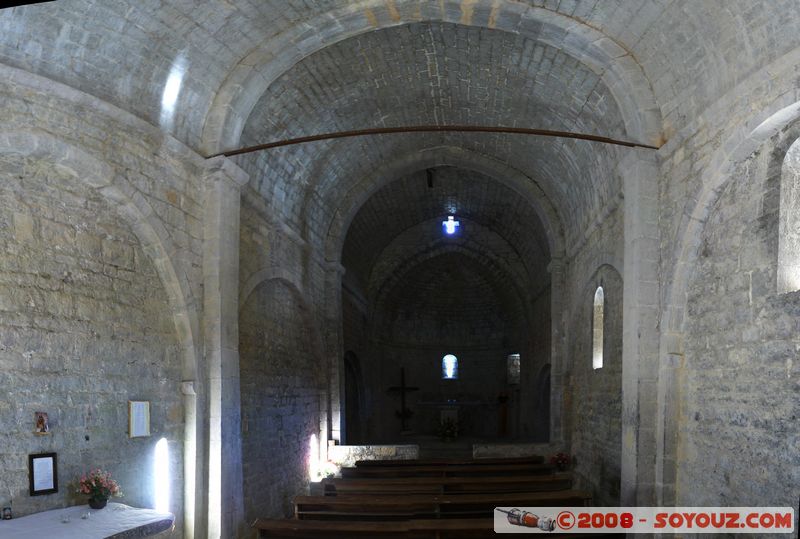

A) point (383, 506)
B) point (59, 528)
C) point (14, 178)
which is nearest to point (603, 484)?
point (383, 506)

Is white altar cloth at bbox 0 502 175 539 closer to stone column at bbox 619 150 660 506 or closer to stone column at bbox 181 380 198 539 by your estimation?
stone column at bbox 181 380 198 539

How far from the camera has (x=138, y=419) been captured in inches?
310

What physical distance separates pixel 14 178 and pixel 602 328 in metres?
9.92

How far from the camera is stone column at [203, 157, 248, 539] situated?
906 cm

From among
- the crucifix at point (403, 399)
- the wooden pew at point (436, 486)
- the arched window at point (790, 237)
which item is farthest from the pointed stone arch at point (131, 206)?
the crucifix at point (403, 399)

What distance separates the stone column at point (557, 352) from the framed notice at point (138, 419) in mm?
10117

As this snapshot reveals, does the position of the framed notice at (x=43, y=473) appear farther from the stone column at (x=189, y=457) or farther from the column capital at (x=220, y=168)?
the column capital at (x=220, y=168)

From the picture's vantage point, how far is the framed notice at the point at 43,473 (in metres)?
6.35

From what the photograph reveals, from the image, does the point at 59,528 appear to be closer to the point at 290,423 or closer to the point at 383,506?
the point at 383,506

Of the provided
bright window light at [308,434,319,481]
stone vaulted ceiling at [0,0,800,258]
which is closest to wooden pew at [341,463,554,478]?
bright window light at [308,434,319,481]

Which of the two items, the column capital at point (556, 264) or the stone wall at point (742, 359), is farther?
the column capital at point (556, 264)

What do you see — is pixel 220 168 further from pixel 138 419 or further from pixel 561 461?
pixel 561 461

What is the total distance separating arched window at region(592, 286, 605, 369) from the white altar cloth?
8446 mm

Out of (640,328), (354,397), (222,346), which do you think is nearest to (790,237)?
(640,328)
